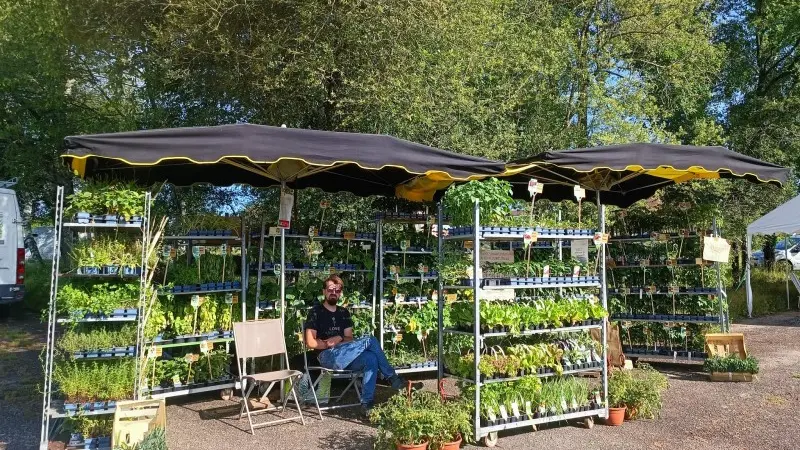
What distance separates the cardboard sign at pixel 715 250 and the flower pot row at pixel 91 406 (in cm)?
655

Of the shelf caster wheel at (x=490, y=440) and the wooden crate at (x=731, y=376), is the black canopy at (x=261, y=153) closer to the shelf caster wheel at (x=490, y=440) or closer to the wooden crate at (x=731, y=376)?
the shelf caster wheel at (x=490, y=440)

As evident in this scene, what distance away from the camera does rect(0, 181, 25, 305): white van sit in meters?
Answer: 10.4

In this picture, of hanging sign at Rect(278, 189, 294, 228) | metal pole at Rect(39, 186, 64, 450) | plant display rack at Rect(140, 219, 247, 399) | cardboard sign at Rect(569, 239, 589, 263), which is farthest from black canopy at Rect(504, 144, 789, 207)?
metal pole at Rect(39, 186, 64, 450)

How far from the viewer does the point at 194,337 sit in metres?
5.87

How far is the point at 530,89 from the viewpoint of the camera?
13.0 meters

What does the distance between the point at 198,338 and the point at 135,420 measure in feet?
4.88

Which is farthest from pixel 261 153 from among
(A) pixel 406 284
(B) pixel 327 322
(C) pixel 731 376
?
(C) pixel 731 376

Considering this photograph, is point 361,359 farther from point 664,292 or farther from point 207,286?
point 664,292

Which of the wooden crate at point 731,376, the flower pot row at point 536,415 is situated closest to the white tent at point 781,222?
the wooden crate at point 731,376

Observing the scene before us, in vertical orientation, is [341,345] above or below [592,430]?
above

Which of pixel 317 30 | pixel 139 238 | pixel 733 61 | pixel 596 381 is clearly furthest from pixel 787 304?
pixel 139 238

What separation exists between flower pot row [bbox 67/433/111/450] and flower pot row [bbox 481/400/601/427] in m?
2.88

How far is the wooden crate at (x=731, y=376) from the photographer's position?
7023mm

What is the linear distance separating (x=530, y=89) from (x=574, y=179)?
659cm
